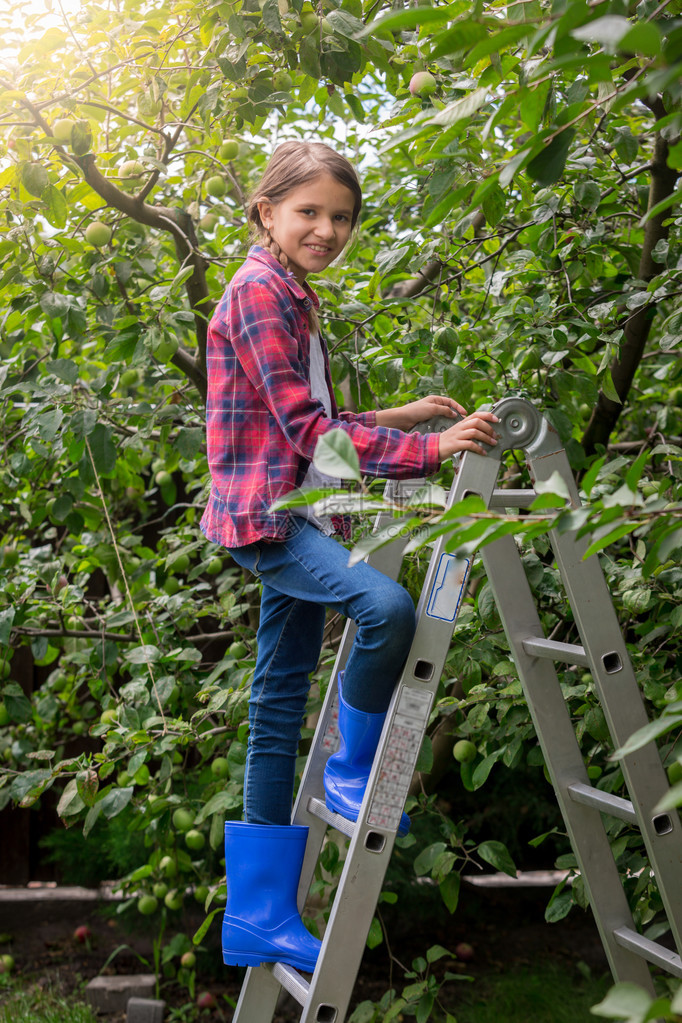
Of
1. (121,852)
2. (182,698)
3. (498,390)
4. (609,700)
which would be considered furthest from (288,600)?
(121,852)

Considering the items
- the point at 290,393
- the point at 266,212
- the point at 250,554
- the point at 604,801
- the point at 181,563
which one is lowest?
the point at 604,801

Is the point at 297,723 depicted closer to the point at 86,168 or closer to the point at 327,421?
the point at 327,421

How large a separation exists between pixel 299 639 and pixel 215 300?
94 centimetres

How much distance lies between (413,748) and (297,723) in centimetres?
34

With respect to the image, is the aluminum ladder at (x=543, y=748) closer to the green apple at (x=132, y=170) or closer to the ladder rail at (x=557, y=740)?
the ladder rail at (x=557, y=740)

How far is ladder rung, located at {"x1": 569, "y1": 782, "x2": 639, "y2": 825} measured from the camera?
1299 mm

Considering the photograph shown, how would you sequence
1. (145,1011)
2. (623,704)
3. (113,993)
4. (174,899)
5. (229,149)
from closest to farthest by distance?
(623,704)
(229,149)
(174,899)
(145,1011)
(113,993)

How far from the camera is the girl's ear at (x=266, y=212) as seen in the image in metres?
1.47

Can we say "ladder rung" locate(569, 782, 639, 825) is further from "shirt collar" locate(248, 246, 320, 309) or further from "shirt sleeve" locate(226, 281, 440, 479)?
"shirt collar" locate(248, 246, 320, 309)

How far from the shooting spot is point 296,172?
4.61ft

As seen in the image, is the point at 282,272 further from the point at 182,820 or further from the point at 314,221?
the point at 182,820

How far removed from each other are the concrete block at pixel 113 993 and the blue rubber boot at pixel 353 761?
154 cm

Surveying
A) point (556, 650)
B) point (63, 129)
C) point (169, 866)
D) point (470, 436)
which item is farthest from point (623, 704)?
point (63, 129)

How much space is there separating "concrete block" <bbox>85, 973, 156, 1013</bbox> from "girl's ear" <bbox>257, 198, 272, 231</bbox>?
2.12 meters
